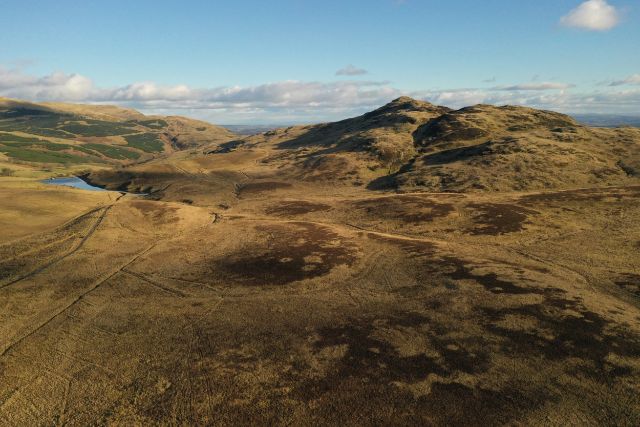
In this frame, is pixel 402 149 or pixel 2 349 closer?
pixel 2 349

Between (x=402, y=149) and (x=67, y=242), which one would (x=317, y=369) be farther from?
(x=402, y=149)

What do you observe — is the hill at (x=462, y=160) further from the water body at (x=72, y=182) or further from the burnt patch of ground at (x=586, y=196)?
the burnt patch of ground at (x=586, y=196)

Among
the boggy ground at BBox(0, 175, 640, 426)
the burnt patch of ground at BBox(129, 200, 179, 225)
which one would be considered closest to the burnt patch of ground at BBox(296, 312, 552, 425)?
the boggy ground at BBox(0, 175, 640, 426)

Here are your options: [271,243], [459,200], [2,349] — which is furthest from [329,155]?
[2,349]

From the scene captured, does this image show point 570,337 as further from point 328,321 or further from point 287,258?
point 287,258

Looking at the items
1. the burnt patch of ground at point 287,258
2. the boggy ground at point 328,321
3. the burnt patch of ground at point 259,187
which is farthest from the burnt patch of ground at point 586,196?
the burnt patch of ground at point 259,187

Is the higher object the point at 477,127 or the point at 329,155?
the point at 477,127
